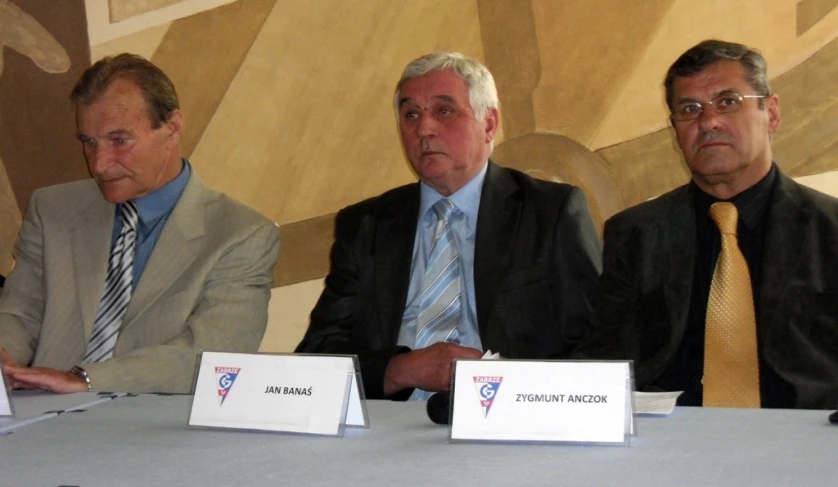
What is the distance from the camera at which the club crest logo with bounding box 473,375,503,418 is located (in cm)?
149

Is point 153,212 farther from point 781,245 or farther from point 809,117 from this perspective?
point 809,117

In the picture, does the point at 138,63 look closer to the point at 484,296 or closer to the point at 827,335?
the point at 484,296

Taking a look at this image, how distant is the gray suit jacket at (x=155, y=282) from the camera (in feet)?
8.89

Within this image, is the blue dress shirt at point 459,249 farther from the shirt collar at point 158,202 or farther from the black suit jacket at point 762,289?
the shirt collar at point 158,202

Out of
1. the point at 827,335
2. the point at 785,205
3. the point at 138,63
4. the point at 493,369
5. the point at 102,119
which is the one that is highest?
the point at 138,63

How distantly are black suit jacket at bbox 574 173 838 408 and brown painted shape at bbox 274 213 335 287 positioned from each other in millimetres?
1192

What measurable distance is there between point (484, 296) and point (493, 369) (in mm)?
1182

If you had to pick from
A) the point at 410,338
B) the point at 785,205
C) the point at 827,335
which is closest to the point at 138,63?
the point at 410,338

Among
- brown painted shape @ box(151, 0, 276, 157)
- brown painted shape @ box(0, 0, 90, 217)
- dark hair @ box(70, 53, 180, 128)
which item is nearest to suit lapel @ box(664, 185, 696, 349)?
dark hair @ box(70, 53, 180, 128)

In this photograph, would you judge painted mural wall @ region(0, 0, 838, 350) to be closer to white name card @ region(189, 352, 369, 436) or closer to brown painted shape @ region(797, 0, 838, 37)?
brown painted shape @ region(797, 0, 838, 37)

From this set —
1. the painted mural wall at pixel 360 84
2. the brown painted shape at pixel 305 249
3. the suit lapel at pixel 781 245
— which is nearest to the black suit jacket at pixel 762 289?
the suit lapel at pixel 781 245

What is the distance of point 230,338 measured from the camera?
2688 millimetres

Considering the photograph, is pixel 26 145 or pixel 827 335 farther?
pixel 26 145

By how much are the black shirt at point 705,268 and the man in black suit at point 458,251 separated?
0.30m
